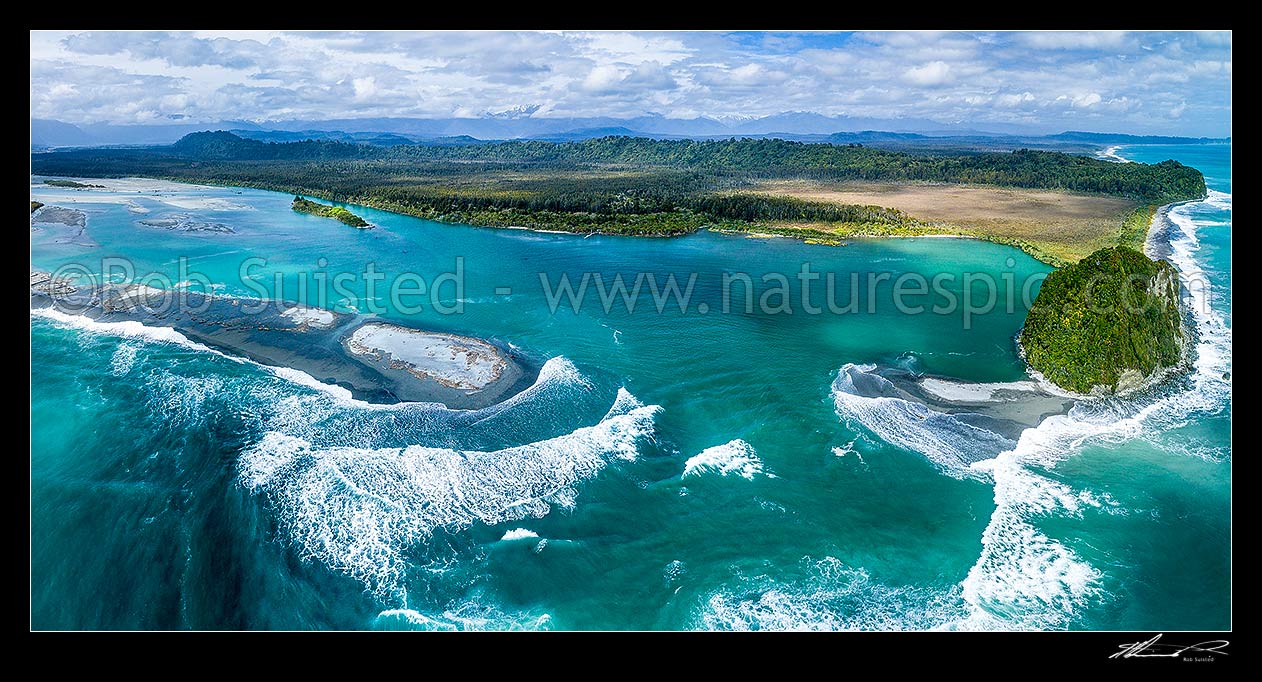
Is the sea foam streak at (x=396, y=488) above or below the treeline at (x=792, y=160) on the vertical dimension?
below

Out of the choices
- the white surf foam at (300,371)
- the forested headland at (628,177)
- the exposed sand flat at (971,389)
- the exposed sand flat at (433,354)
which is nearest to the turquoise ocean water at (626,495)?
the white surf foam at (300,371)

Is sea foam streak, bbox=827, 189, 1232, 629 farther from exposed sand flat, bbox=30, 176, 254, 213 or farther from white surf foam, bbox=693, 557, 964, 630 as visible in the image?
exposed sand flat, bbox=30, 176, 254, 213

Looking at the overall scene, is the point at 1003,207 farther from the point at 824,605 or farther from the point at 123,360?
the point at 123,360

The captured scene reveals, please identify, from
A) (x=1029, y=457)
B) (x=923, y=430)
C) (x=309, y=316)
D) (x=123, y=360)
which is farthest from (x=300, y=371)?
(x=1029, y=457)

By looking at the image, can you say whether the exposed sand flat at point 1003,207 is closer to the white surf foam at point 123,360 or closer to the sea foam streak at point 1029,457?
the sea foam streak at point 1029,457

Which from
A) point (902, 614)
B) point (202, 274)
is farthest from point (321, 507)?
point (202, 274)

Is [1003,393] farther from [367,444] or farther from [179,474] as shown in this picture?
[179,474]
